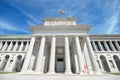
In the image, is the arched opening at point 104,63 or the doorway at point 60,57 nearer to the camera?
the doorway at point 60,57

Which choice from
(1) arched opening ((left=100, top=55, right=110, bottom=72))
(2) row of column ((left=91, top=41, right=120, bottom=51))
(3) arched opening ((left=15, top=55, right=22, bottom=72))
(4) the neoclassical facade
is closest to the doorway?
(4) the neoclassical facade

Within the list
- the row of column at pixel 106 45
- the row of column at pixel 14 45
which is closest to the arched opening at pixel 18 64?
the row of column at pixel 14 45

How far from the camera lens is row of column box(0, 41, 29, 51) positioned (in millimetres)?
35422

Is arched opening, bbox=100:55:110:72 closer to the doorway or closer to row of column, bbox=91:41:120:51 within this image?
row of column, bbox=91:41:120:51

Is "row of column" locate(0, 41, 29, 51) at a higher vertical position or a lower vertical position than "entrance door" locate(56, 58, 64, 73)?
higher

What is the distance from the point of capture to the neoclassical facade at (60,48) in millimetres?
17062

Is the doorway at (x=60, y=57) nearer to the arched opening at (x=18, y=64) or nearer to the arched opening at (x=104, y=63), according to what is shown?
the arched opening at (x=104, y=63)

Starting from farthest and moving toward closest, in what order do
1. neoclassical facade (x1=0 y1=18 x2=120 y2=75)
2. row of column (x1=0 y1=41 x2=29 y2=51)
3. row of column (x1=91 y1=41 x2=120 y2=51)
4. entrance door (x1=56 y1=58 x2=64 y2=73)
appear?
row of column (x1=0 y1=41 x2=29 y2=51), row of column (x1=91 y1=41 x2=120 y2=51), entrance door (x1=56 y1=58 x2=64 y2=73), neoclassical facade (x1=0 y1=18 x2=120 y2=75)

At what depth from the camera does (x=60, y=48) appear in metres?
25.6

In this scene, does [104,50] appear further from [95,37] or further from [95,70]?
[95,70]

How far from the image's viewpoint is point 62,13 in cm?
2295

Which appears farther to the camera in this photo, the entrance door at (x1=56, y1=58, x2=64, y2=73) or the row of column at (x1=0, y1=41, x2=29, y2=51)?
the row of column at (x1=0, y1=41, x2=29, y2=51)

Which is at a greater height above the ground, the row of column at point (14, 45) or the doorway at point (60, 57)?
the row of column at point (14, 45)

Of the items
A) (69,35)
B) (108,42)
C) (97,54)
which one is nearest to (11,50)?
(69,35)
